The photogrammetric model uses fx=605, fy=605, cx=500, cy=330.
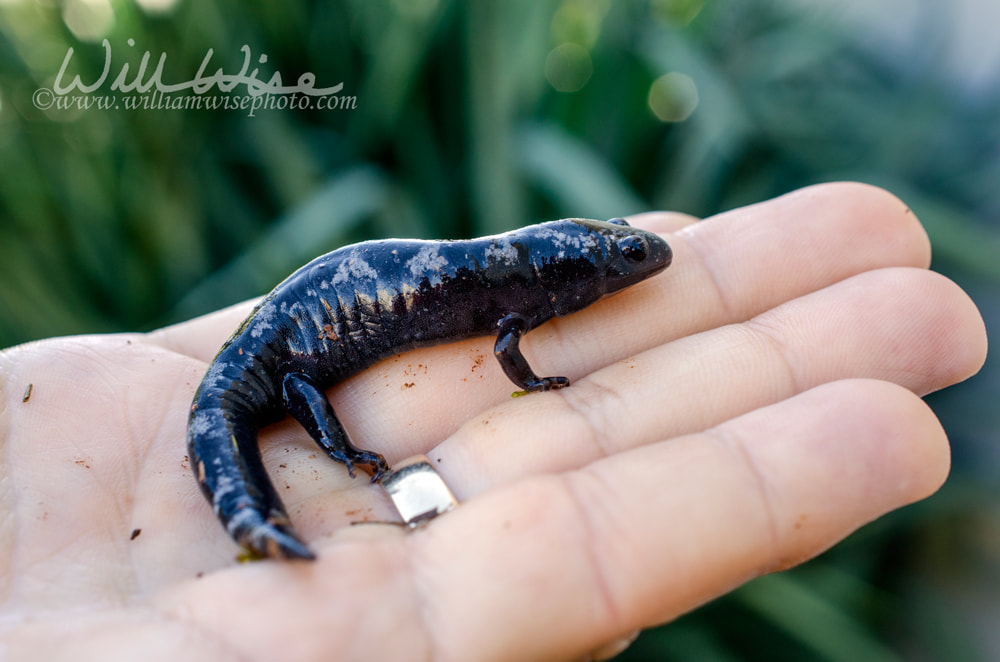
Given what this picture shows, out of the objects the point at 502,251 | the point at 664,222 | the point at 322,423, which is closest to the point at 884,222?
the point at 664,222

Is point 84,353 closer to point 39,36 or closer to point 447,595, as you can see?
point 447,595

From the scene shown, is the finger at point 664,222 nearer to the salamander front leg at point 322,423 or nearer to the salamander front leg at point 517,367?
the salamander front leg at point 517,367

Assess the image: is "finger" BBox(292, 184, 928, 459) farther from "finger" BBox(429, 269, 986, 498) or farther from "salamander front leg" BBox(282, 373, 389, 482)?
"finger" BBox(429, 269, 986, 498)

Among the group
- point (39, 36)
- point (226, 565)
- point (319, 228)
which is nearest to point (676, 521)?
point (226, 565)

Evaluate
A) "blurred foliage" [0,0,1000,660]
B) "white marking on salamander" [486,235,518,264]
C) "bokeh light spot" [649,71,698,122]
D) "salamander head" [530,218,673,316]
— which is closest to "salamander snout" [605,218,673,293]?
"salamander head" [530,218,673,316]

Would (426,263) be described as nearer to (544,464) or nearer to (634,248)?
(634,248)

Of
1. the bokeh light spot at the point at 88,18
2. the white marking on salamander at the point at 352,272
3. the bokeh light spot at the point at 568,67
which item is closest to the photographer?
the white marking on salamander at the point at 352,272

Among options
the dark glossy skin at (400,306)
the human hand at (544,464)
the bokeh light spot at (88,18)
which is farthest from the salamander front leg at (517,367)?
the bokeh light spot at (88,18)
